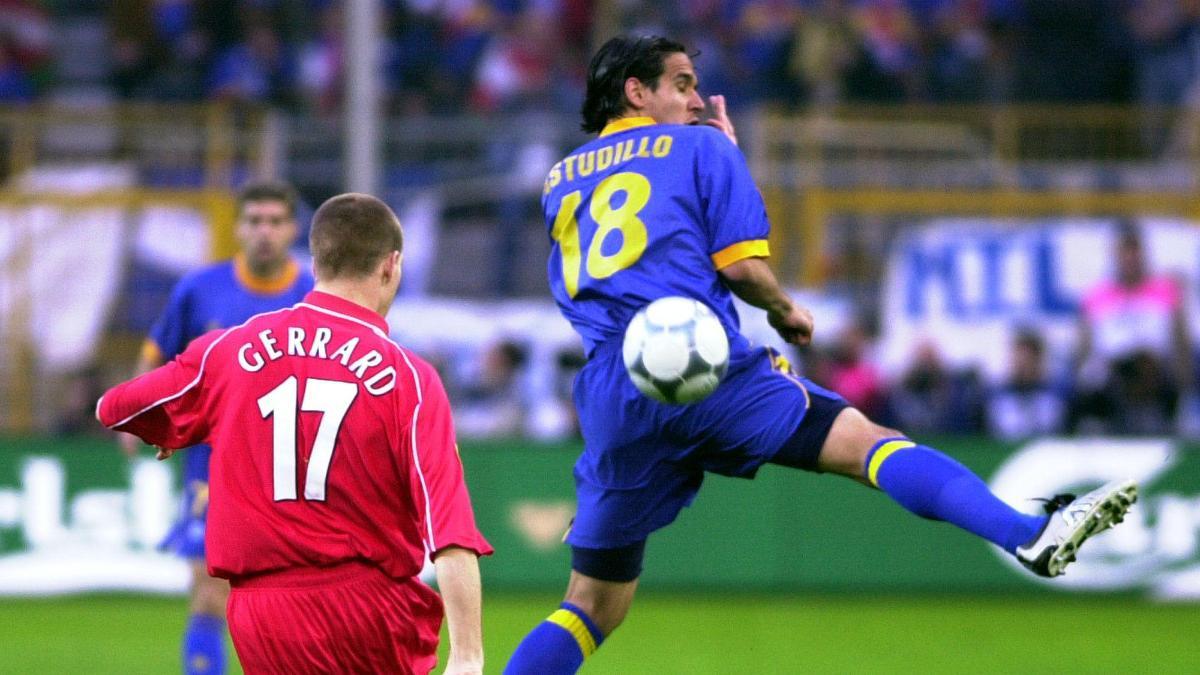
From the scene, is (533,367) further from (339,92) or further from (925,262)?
(339,92)

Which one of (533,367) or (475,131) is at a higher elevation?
(475,131)

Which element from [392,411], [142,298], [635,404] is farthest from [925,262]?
[392,411]

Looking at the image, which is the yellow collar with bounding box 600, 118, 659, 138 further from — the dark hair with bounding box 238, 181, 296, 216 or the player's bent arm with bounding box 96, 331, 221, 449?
the dark hair with bounding box 238, 181, 296, 216

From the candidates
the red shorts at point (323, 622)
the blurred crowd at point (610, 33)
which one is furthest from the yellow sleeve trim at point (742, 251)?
the blurred crowd at point (610, 33)

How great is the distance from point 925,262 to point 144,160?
6223mm

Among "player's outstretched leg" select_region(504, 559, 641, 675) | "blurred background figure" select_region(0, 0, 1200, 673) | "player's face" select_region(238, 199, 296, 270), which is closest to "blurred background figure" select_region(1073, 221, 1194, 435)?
"blurred background figure" select_region(0, 0, 1200, 673)

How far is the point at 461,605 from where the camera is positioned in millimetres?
4062

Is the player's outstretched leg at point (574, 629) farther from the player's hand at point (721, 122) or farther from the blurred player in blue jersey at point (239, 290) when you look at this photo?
the blurred player in blue jersey at point (239, 290)

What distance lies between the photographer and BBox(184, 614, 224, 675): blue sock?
7207mm

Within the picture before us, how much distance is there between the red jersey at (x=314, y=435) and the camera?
439 cm

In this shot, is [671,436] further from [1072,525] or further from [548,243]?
[548,243]

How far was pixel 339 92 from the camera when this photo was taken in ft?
57.1

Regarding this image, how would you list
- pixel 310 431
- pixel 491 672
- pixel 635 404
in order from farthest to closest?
pixel 491 672
pixel 635 404
pixel 310 431

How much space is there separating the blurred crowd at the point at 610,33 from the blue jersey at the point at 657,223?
1074 centimetres
